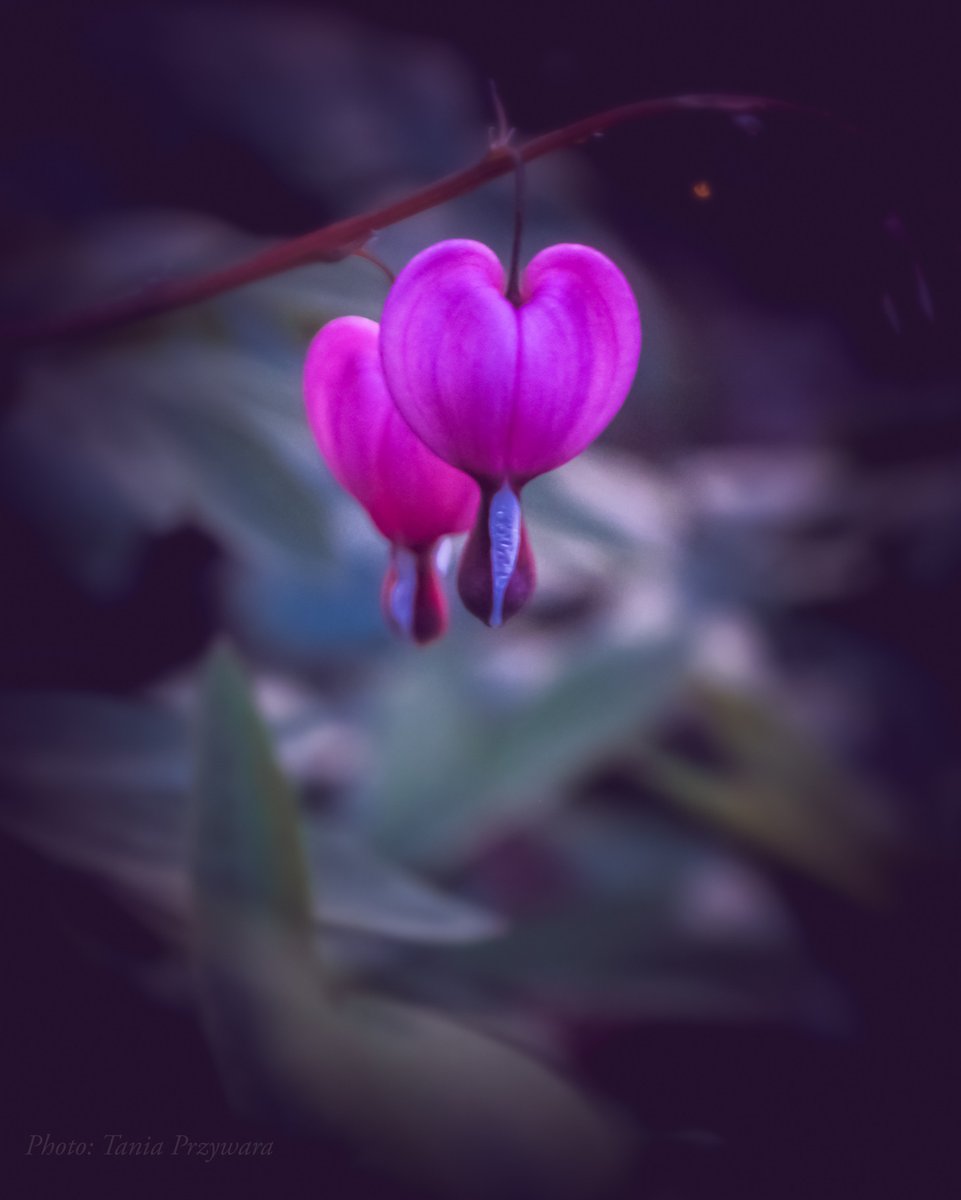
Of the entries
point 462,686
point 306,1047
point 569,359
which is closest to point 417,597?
point 569,359

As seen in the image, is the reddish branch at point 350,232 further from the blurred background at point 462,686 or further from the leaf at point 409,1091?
the leaf at point 409,1091

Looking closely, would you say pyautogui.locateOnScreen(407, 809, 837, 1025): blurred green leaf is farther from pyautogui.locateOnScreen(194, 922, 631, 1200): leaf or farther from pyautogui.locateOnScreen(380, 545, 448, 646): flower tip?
pyautogui.locateOnScreen(380, 545, 448, 646): flower tip

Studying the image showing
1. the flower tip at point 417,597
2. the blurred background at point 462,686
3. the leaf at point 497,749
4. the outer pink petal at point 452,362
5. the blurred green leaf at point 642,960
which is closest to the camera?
the outer pink petal at point 452,362

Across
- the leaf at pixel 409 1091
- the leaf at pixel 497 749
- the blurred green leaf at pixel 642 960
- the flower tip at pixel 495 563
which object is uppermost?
the leaf at pixel 497 749

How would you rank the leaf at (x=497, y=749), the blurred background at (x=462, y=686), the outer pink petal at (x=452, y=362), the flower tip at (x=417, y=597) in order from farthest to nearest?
the leaf at (x=497, y=749)
the blurred background at (x=462, y=686)
the flower tip at (x=417, y=597)
the outer pink petal at (x=452, y=362)

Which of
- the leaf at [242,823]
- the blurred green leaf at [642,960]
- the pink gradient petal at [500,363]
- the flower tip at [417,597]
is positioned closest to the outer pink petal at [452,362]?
the pink gradient petal at [500,363]

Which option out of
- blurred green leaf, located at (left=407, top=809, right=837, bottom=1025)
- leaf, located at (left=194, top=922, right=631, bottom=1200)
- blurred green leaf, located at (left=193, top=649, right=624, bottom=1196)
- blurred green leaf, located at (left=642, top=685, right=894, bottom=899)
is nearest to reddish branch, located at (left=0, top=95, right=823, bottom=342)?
blurred green leaf, located at (left=193, top=649, right=624, bottom=1196)

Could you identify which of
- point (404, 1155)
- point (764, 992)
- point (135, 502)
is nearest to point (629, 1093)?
point (764, 992)
